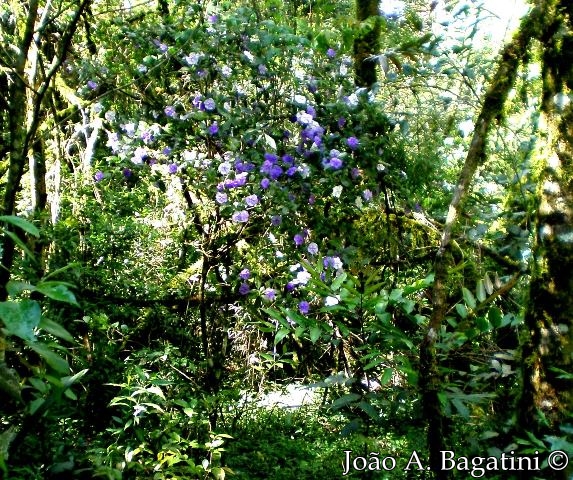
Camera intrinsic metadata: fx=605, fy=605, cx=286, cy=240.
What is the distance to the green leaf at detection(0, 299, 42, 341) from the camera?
0.96 metres

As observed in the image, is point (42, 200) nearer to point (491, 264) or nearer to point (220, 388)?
point (220, 388)

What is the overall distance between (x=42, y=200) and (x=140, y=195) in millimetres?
807

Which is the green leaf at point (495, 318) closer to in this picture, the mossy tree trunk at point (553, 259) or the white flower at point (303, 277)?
the mossy tree trunk at point (553, 259)

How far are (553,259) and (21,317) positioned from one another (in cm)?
175

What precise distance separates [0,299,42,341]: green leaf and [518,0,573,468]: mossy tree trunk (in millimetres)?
A: 1622

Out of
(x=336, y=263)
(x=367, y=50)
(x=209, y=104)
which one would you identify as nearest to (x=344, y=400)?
(x=336, y=263)

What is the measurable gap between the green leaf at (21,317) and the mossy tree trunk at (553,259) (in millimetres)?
1622

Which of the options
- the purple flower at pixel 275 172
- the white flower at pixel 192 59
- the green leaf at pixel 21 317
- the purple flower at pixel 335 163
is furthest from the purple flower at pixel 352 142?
the green leaf at pixel 21 317

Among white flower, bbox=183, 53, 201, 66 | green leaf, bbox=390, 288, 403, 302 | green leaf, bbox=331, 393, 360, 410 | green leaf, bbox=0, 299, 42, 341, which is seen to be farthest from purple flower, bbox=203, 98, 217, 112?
green leaf, bbox=0, 299, 42, 341

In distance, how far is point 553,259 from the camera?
6.86 feet

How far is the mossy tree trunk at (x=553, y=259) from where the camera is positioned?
6.67 feet

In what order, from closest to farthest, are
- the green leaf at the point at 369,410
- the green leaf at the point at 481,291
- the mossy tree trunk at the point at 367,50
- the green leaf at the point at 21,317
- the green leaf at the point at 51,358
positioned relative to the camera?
1. the green leaf at the point at 21,317
2. the green leaf at the point at 51,358
3. the green leaf at the point at 369,410
4. the green leaf at the point at 481,291
5. the mossy tree trunk at the point at 367,50

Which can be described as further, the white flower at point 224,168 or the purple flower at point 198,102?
the purple flower at point 198,102

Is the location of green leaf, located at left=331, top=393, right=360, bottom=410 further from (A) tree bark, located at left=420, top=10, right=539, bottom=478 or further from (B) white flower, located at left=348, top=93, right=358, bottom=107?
(B) white flower, located at left=348, top=93, right=358, bottom=107
